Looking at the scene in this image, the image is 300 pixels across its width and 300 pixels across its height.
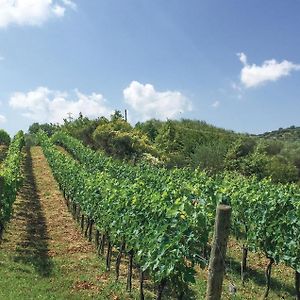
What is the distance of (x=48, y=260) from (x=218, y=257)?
358 inches

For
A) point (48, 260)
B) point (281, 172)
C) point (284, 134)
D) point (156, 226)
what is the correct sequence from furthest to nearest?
1. point (284, 134)
2. point (281, 172)
3. point (48, 260)
4. point (156, 226)

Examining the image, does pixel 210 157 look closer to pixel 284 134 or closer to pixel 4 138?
pixel 4 138

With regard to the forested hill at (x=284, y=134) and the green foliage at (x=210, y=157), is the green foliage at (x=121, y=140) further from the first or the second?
the forested hill at (x=284, y=134)

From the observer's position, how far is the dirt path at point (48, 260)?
10539 mm

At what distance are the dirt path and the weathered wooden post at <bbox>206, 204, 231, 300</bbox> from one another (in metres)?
5.47

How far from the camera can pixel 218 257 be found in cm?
534

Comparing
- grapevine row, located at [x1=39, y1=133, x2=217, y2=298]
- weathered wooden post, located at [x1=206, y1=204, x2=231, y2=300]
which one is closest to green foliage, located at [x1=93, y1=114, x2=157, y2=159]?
grapevine row, located at [x1=39, y1=133, x2=217, y2=298]

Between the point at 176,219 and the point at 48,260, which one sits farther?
the point at 48,260

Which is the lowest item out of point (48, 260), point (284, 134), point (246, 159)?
point (48, 260)

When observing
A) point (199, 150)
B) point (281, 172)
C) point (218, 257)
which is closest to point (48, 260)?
point (218, 257)

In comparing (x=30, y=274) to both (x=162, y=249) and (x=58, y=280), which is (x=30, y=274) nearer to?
(x=58, y=280)

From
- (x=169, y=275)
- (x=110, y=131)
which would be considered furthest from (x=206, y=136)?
(x=169, y=275)

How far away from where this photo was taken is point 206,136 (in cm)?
5247

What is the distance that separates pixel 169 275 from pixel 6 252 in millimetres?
7925
